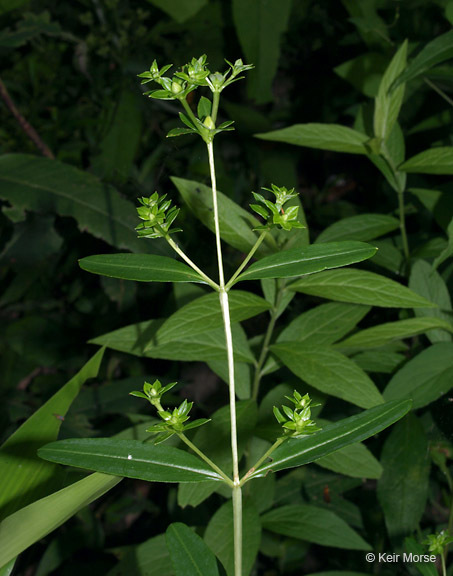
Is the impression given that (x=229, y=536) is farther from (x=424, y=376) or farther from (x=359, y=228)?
(x=359, y=228)

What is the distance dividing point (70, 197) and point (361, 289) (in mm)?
617

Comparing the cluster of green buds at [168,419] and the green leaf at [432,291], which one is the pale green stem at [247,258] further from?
the green leaf at [432,291]

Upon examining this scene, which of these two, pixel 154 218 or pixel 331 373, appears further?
pixel 331 373

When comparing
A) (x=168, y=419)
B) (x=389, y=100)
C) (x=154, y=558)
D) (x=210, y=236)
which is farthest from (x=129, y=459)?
(x=210, y=236)

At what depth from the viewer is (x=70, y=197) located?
97 centimetres

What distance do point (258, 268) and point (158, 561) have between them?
42 cm

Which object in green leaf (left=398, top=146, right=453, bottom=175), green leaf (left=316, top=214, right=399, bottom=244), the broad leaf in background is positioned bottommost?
green leaf (left=316, top=214, right=399, bottom=244)

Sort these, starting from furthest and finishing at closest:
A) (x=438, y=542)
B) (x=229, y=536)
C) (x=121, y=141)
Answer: (x=121, y=141), (x=229, y=536), (x=438, y=542)

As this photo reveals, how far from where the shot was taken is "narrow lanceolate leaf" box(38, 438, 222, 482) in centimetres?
31

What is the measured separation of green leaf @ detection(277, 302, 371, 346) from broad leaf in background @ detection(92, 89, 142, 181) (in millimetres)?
735

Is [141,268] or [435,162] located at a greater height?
[435,162]

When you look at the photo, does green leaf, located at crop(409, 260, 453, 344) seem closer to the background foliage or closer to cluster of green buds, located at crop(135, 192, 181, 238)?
the background foliage

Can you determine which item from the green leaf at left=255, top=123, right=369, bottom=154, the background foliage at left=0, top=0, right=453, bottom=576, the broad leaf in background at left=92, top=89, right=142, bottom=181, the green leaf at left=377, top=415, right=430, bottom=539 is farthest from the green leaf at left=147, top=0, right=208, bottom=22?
the green leaf at left=377, top=415, right=430, bottom=539

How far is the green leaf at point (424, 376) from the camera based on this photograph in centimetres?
55
